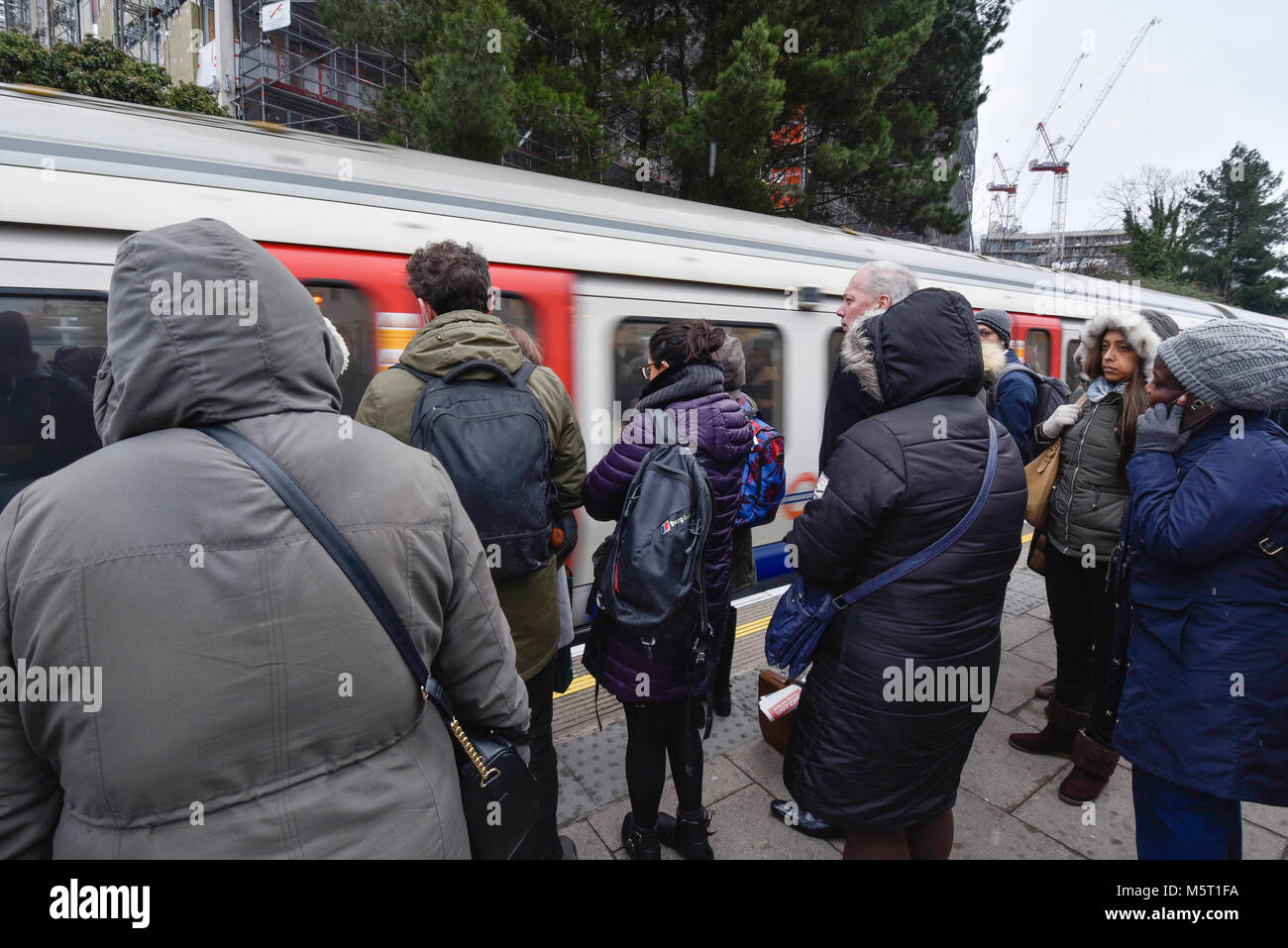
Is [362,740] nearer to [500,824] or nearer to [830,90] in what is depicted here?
[500,824]

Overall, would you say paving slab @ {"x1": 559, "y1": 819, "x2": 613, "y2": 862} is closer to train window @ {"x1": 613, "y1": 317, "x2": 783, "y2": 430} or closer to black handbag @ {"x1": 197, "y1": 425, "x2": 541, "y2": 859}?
black handbag @ {"x1": 197, "y1": 425, "x2": 541, "y2": 859}

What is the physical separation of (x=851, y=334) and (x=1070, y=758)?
243cm

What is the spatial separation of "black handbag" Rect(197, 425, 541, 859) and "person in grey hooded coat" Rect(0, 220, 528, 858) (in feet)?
0.05

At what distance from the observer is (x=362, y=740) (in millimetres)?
1113

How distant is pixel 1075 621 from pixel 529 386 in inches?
101

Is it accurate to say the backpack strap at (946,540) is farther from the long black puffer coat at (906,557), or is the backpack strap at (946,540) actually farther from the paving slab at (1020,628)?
the paving slab at (1020,628)

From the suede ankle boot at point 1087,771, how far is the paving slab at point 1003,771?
0.23 feet

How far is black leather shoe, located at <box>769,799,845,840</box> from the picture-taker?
2607mm

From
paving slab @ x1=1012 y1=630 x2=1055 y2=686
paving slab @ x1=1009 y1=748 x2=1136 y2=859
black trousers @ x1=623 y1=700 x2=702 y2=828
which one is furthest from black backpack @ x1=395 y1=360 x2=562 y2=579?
paving slab @ x1=1012 y1=630 x2=1055 y2=686

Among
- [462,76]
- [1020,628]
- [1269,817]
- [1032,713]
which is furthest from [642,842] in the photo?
[462,76]

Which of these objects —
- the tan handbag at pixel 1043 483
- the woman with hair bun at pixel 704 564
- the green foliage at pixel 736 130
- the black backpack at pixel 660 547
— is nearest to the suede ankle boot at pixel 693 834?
the woman with hair bun at pixel 704 564

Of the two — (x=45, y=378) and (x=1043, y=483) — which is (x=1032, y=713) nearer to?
(x=1043, y=483)
